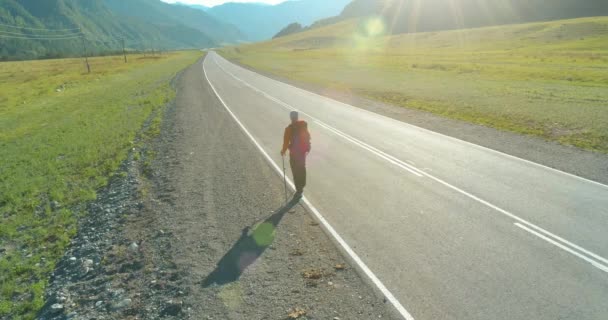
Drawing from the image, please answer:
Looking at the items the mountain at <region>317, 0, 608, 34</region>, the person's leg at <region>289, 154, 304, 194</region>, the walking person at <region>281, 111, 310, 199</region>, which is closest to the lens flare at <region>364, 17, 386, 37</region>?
the mountain at <region>317, 0, 608, 34</region>

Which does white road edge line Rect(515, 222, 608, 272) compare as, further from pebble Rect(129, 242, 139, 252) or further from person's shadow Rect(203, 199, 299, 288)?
pebble Rect(129, 242, 139, 252)

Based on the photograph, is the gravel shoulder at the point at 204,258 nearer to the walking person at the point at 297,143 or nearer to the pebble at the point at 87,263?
the pebble at the point at 87,263

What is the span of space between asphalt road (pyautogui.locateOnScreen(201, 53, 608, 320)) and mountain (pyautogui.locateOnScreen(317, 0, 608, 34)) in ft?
513

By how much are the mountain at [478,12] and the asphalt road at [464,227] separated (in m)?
156

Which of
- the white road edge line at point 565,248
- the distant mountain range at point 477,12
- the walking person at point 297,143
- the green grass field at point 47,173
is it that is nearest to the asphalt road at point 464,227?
the white road edge line at point 565,248

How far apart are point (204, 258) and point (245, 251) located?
0.81 m

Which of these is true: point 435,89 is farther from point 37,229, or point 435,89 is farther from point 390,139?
point 37,229

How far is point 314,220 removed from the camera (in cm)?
904

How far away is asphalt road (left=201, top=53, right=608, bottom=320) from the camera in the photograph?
6020 mm

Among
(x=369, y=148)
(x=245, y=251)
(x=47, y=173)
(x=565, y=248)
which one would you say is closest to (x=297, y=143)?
(x=245, y=251)

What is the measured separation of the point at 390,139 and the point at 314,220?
7.96 metres

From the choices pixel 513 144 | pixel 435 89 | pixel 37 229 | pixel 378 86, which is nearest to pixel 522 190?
pixel 513 144

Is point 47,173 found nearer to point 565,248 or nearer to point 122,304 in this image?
point 122,304

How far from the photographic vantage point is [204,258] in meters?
7.61
